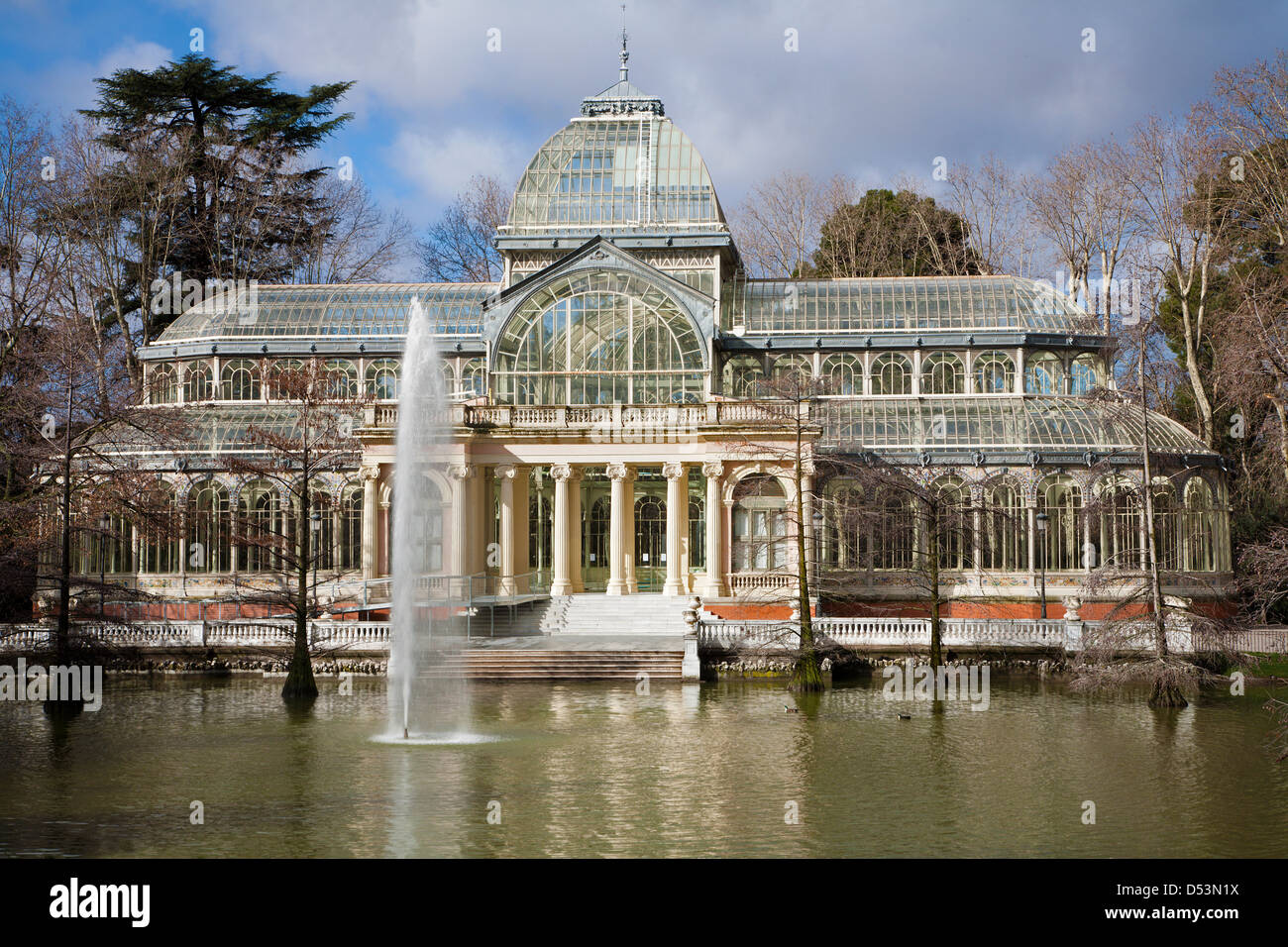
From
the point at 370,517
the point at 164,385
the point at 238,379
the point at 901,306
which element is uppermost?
the point at 901,306

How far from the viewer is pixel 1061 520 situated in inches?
1619

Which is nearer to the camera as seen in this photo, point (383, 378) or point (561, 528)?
point (561, 528)

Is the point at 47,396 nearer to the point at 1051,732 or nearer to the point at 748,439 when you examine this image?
the point at 748,439

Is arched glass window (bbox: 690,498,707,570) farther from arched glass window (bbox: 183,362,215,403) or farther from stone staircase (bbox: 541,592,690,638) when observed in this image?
arched glass window (bbox: 183,362,215,403)

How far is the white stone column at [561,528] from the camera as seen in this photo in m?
40.2

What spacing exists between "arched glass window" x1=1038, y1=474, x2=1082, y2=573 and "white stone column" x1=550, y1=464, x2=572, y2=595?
14981 mm

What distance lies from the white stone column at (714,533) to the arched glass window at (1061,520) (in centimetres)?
1032

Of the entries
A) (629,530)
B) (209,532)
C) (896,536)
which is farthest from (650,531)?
(209,532)

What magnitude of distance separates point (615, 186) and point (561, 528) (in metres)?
14.0

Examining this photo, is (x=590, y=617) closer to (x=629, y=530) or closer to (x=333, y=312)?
(x=629, y=530)

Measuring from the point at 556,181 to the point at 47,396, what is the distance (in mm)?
21228

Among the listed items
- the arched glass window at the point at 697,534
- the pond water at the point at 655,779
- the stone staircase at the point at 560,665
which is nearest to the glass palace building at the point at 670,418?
the arched glass window at the point at 697,534

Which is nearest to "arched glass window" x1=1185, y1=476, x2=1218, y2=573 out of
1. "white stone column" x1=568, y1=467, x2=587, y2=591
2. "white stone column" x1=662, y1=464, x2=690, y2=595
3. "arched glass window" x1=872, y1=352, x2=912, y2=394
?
"arched glass window" x1=872, y1=352, x2=912, y2=394

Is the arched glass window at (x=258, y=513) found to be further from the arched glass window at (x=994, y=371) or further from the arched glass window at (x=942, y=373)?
the arched glass window at (x=994, y=371)
